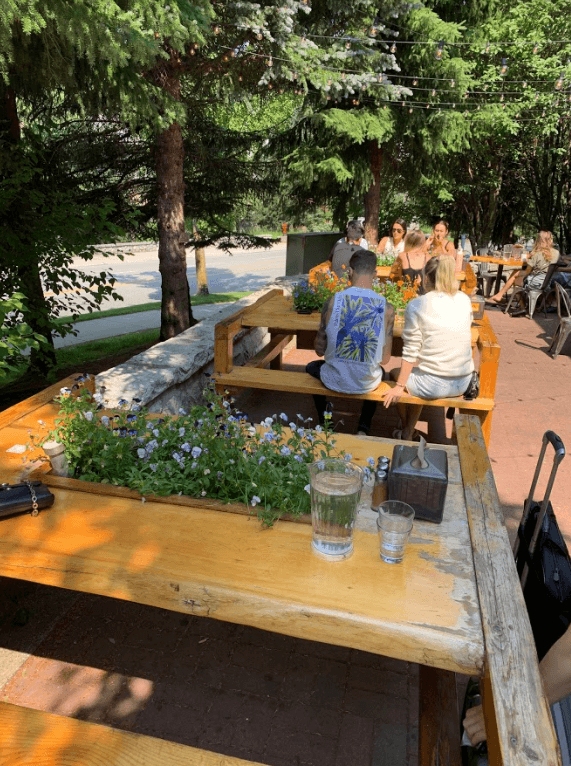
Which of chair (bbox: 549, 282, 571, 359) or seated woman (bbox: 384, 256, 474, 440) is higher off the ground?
seated woman (bbox: 384, 256, 474, 440)

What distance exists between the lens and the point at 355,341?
Result: 402 centimetres

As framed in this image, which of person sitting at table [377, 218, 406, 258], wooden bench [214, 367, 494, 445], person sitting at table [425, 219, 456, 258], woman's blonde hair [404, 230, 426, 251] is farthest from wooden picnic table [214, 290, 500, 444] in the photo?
person sitting at table [377, 218, 406, 258]

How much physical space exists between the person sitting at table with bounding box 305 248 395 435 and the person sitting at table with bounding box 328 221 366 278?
267 centimetres

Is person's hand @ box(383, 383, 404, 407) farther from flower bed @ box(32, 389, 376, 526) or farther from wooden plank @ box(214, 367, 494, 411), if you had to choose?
flower bed @ box(32, 389, 376, 526)

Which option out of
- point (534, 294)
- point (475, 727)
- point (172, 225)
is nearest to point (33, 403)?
point (475, 727)

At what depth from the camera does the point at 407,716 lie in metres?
2.47

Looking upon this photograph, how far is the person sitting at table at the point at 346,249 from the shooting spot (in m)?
6.72

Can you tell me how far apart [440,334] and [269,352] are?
2.18 meters

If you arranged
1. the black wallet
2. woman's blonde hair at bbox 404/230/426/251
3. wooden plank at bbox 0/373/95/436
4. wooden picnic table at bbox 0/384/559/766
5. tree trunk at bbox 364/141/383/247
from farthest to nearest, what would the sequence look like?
tree trunk at bbox 364/141/383/247, woman's blonde hair at bbox 404/230/426/251, wooden plank at bbox 0/373/95/436, the black wallet, wooden picnic table at bbox 0/384/559/766

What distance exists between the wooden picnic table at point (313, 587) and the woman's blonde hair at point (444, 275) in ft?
6.18

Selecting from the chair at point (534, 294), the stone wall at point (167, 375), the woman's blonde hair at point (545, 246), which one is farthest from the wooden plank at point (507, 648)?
the woman's blonde hair at point (545, 246)

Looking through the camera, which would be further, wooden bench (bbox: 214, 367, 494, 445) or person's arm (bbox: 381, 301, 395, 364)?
wooden bench (bbox: 214, 367, 494, 445)

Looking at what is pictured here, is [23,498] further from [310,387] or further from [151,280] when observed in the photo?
[151,280]

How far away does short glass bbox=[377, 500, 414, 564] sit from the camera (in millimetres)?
1893
